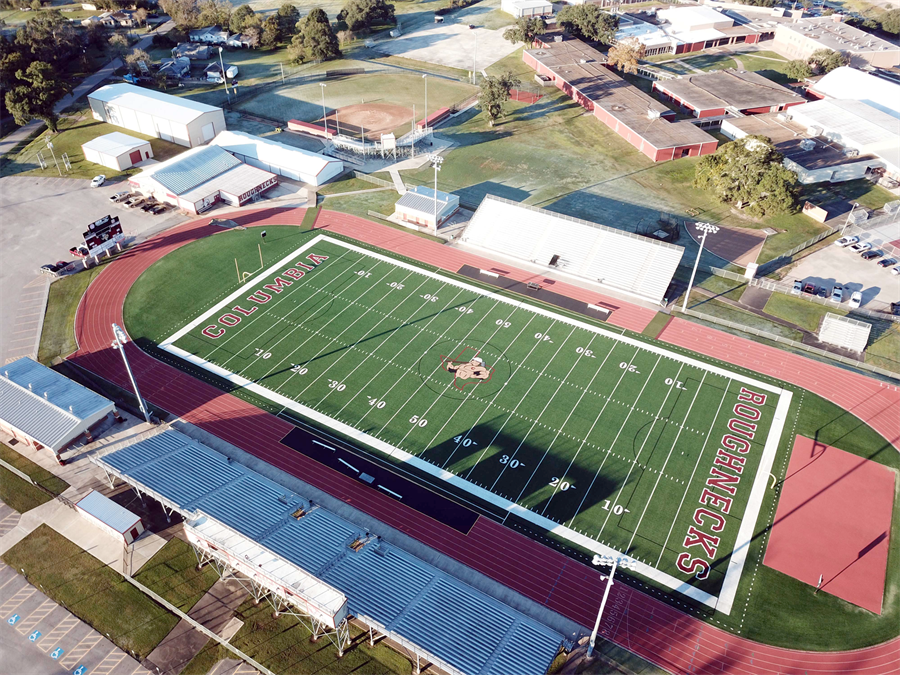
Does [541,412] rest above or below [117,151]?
below

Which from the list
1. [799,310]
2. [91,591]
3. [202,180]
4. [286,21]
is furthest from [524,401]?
[286,21]

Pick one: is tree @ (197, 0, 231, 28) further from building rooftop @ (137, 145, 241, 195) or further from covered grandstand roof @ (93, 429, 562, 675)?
covered grandstand roof @ (93, 429, 562, 675)

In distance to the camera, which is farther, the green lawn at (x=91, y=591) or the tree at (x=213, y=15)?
the tree at (x=213, y=15)

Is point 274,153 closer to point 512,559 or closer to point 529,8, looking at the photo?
point 512,559

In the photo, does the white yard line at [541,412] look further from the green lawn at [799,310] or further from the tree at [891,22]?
the tree at [891,22]

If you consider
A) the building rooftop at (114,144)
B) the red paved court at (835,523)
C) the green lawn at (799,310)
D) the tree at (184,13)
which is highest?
the tree at (184,13)

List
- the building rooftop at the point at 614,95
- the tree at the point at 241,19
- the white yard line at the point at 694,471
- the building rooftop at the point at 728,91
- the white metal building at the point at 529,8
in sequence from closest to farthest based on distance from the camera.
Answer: the white yard line at the point at 694,471 < the building rooftop at the point at 614,95 < the building rooftop at the point at 728,91 < the tree at the point at 241,19 < the white metal building at the point at 529,8

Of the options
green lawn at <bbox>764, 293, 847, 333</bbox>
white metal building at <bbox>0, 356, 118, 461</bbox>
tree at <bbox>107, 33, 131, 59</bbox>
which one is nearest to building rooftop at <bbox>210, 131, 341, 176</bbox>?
white metal building at <bbox>0, 356, 118, 461</bbox>

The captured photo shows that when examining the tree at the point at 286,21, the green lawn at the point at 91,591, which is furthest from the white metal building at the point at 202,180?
the tree at the point at 286,21
